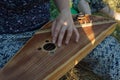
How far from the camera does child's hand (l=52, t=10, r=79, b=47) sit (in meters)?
2.11

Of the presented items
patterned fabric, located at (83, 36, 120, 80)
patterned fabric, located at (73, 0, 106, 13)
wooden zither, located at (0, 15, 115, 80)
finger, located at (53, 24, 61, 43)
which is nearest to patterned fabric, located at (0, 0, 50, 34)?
wooden zither, located at (0, 15, 115, 80)

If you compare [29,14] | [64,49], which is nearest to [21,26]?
[29,14]

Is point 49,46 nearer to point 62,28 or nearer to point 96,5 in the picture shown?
point 62,28

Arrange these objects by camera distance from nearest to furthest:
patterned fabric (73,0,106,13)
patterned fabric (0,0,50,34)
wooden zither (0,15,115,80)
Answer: wooden zither (0,15,115,80), patterned fabric (0,0,50,34), patterned fabric (73,0,106,13)

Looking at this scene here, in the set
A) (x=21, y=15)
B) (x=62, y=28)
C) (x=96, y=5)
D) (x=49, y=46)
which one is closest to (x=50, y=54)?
(x=49, y=46)

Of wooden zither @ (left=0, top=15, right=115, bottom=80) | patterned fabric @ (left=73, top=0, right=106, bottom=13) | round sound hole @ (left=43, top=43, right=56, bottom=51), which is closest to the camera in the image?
wooden zither @ (left=0, top=15, right=115, bottom=80)

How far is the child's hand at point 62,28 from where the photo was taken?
2111 millimetres

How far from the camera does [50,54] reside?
2.04 metres

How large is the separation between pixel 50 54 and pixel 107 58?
1.44 feet

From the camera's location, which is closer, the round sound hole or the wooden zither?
the wooden zither

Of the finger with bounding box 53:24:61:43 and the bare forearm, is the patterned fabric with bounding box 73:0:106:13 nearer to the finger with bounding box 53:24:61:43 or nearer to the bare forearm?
the bare forearm

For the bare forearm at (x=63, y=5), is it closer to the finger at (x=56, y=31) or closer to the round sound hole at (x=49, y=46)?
the finger at (x=56, y=31)

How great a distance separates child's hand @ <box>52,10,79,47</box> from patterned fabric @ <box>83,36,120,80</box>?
22cm

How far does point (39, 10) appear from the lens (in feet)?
7.55
